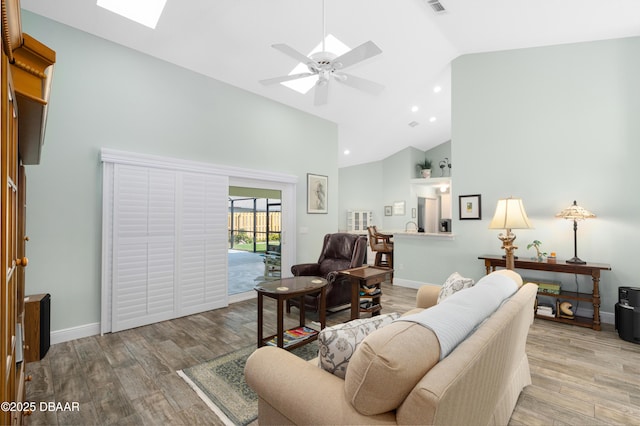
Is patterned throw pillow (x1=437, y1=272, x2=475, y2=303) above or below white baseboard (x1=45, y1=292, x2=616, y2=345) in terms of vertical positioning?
above

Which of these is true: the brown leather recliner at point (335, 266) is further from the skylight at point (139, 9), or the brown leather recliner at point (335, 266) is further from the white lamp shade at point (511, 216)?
the skylight at point (139, 9)

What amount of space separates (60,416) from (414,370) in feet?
7.73

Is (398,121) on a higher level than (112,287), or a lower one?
higher

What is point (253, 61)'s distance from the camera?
412 cm

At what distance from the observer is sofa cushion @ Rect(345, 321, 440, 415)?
0.99 m

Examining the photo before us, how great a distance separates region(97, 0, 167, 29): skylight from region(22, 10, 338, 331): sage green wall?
1.44ft

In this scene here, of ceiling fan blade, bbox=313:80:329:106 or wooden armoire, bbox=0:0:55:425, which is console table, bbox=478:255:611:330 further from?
wooden armoire, bbox=0:0:55:425

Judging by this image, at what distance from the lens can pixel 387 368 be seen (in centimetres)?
98

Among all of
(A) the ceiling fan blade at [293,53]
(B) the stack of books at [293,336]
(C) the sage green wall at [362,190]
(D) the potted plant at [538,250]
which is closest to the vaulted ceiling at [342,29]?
(A) the ceiling fan blade at [293,53]

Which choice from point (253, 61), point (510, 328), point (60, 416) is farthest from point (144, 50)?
point (510, 328)

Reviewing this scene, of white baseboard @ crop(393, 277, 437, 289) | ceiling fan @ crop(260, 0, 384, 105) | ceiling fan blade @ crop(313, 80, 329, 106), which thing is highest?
ceiling fan @ crop(260, 0, 384, 105)

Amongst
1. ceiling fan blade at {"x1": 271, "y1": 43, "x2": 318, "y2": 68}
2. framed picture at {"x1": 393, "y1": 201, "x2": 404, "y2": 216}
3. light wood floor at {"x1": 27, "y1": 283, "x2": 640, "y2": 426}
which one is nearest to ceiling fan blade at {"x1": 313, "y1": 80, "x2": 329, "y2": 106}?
ceiling fan blade at {"x1": 271, "y1": 43, "x2": 318, "y2": 68}

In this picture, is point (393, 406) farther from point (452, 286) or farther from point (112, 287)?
point (112, 287)

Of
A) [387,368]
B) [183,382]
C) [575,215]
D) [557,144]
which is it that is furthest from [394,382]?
[557,144]
